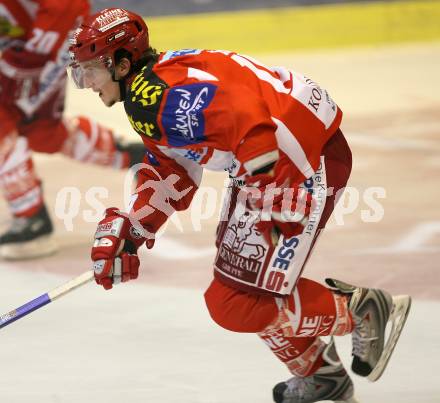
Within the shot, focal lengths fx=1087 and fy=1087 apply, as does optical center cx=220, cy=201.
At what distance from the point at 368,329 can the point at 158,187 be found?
746mm

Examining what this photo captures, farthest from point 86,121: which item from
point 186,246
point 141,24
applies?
point 141,24

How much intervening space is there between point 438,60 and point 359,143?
2.26m

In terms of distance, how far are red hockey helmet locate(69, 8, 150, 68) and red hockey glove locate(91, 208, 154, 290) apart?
0.45 metres

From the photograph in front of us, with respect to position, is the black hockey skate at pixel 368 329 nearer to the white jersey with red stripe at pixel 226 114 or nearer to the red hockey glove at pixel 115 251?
the white jersey with red stripe at pixel 226 114

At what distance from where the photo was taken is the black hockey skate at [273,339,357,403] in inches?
125

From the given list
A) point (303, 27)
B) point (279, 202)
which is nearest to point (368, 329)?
point (279, 202)

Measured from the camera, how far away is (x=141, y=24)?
3021 mm

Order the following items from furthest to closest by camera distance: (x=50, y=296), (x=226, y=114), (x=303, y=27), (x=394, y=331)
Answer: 1. (x=303, y=27)
2. (x=394, y=331)
3. (x=50, y=296)
4. (x=226, y=114)

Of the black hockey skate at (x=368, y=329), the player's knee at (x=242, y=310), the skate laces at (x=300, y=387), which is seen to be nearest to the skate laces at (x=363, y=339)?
the black hockey skate at (x=368, y=329)

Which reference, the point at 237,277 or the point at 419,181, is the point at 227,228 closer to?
the point at 237,277

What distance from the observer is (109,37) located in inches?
116

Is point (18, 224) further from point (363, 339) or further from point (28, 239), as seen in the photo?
point (363, 339)

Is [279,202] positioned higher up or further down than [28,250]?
higher up

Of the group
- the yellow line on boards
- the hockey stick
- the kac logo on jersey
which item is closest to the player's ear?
the kac logo on jersey
